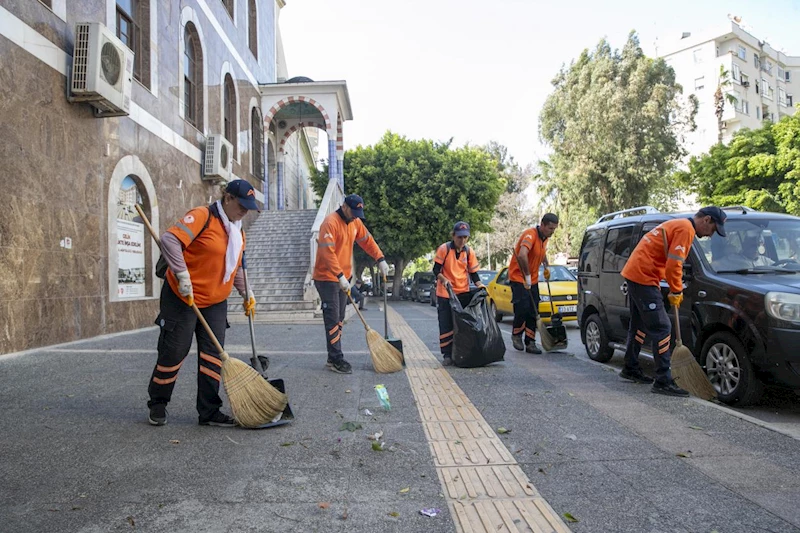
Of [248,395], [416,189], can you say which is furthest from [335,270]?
[416,189]

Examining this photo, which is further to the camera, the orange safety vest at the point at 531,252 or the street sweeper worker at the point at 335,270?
the orange safety vest at the point at 531,252

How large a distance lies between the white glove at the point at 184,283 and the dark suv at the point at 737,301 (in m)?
4.47

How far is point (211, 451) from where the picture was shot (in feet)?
11.8

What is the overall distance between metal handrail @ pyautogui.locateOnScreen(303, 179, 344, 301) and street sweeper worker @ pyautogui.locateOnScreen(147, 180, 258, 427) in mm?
7385

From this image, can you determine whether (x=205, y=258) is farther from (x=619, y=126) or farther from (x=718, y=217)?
(x=619, y=126)

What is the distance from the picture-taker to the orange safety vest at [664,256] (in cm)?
521

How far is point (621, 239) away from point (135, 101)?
30.6 feet

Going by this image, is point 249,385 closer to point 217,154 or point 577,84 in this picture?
point 217,154

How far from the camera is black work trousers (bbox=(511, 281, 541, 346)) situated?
788 centimetres

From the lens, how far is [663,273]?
5.50 metres

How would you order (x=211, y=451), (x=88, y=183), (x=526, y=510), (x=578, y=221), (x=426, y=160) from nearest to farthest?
(x=526, y=510) < (x=211, y=451) < (x=88, y=183) < (x=426, y=160) < (x=578, y=221)

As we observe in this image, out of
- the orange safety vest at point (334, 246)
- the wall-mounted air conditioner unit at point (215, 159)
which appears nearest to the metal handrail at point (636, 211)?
the orange safety vest at point (334, 246)

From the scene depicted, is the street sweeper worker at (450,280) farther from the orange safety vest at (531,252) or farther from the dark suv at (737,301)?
the dark suv at (737,301)

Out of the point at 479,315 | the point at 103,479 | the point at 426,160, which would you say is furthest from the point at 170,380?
the point at 426,160
